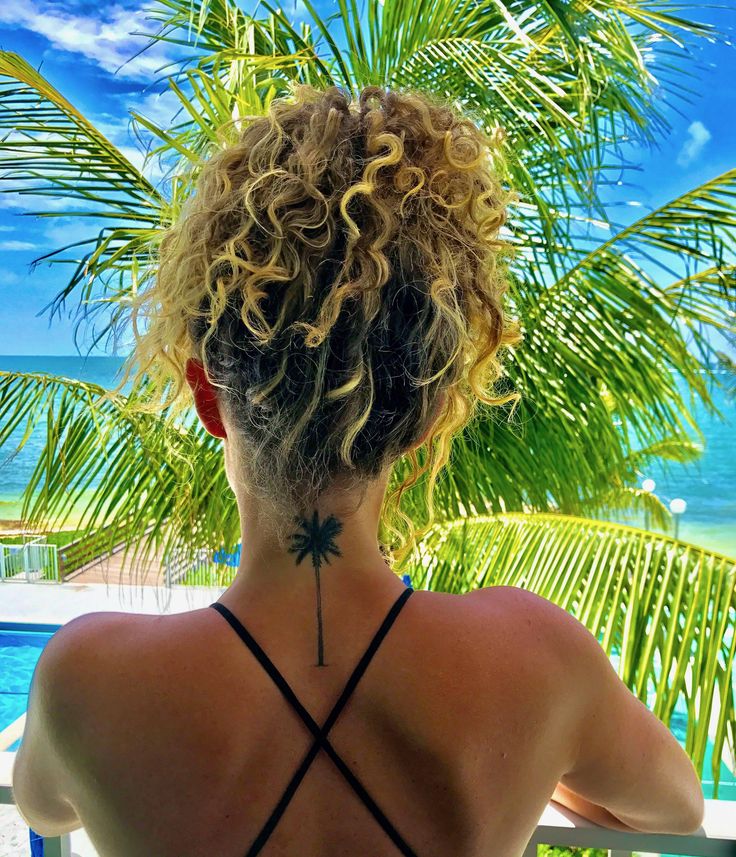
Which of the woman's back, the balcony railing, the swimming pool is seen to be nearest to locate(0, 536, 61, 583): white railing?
the swimming pool

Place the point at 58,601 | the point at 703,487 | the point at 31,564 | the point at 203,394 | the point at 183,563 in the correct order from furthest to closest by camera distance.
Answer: the point at 703,487 → the point at 31,564 → the point at 58,601 → the point at 183,563 → the point at 203,394

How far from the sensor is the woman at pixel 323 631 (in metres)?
0.58

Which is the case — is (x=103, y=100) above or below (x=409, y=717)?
Result: above

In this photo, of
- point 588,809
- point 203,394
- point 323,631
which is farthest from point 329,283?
point 588,809

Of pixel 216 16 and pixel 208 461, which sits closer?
pixel 208 461

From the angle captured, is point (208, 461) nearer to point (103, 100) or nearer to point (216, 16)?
point (216, 16)

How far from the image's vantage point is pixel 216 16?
2.89 metres

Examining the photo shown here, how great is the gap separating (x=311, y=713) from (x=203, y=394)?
1.02 feet

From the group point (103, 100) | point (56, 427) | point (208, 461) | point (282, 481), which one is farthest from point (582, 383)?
point (103, 100)

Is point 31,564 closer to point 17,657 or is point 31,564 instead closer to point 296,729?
point 17,657

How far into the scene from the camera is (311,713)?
590mm

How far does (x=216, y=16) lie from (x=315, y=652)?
3.00 metres

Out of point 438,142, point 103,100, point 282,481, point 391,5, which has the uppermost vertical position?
point 103,100

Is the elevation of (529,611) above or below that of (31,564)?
above
